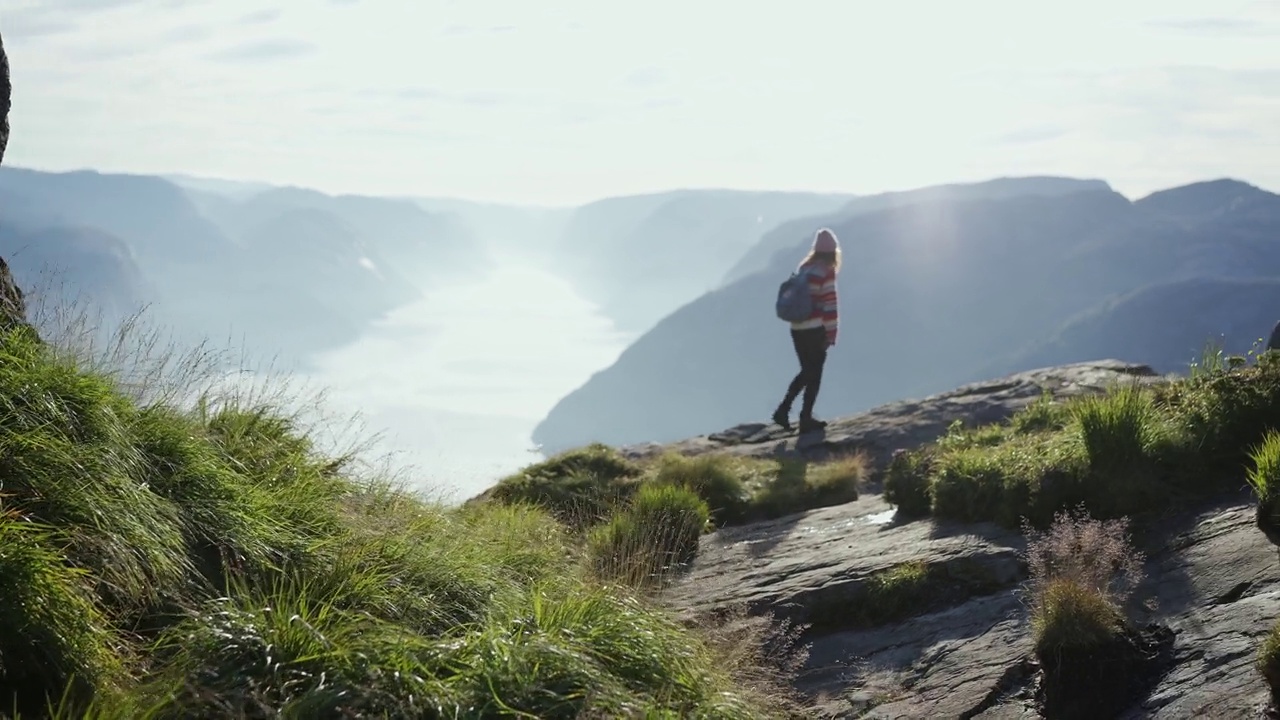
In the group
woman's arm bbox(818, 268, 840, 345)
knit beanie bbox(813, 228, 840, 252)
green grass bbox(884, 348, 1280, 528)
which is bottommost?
green grass bbox(884, 348, 1280, 528)

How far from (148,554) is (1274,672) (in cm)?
599

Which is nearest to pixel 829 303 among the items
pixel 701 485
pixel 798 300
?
pixel 798 300

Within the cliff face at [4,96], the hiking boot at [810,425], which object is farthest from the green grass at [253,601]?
the hiking boot at [810,425]

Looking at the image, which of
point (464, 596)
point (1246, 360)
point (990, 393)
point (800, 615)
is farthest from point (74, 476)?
point (990, 393)

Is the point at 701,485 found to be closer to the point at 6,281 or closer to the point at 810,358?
the point at 810,358

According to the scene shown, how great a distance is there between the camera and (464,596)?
20.7 ft

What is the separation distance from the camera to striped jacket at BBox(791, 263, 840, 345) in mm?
15836

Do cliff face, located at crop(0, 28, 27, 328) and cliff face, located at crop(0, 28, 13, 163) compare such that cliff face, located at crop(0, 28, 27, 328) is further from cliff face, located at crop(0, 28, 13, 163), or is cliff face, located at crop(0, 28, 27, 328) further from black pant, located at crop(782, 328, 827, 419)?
black pant, located at crop(782, 328, 827, 419)

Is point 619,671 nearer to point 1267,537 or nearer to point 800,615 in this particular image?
A: point 800,615

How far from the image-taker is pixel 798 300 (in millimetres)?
15742

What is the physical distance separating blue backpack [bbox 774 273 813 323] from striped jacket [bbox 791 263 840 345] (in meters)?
0.09

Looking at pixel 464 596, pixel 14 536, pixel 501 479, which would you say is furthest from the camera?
pixel 501 479

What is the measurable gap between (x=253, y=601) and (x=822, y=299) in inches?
461

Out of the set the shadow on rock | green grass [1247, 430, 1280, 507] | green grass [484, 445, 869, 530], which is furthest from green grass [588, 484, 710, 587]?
green grass [1247, 430, 1280, 507]
